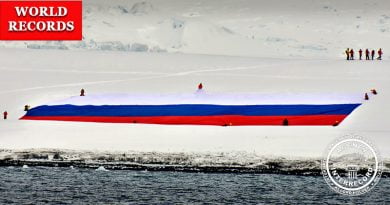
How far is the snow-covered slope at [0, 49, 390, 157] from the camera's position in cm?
7219

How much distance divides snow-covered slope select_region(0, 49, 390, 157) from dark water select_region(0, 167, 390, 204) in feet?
18.4

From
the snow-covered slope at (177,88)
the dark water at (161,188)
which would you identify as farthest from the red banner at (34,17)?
the dark water at (161,188)

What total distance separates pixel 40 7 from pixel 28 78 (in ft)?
55.8

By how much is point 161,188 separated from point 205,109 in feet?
60.1

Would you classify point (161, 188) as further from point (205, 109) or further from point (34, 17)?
point (34, 17)

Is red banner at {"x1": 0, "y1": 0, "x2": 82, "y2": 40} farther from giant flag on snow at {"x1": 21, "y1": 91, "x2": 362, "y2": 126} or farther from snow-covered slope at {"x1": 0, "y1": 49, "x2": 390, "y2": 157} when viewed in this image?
giant flag on snow at {"x1": 21, "y1": 91, "x2": 362, "y2": 126}

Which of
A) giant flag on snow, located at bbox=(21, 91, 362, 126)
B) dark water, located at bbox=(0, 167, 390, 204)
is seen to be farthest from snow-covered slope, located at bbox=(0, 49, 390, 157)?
dark water, located at bbox=(0, 167, 390, 204)

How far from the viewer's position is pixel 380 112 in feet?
254

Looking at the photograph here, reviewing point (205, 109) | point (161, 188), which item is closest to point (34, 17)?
point (205, 109)

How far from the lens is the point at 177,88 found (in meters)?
85.2

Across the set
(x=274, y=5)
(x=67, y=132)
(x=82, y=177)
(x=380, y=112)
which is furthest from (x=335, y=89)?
(x=274, y=5)

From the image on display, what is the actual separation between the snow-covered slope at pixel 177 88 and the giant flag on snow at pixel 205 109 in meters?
1.05

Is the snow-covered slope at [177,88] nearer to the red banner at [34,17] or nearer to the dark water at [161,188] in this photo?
the red banner at [34,17]

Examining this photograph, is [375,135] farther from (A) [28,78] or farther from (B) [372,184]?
(A) [28,78]
